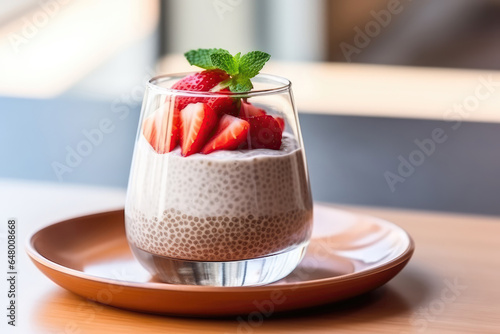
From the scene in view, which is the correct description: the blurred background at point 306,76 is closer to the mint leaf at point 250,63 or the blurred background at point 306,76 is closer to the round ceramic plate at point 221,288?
the round ceramic plate at point 221,288

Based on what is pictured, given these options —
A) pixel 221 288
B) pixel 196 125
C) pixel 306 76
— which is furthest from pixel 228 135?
pixel 306 76

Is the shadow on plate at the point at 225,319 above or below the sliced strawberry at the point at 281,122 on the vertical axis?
below

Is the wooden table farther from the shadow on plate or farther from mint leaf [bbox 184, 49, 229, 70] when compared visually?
mint leaf [bbox 184, 49, 229, 70]

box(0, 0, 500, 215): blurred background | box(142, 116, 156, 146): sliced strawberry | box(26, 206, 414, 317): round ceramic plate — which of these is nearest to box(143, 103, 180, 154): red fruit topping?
box(142, 116, 156, 146): sliced strawberry

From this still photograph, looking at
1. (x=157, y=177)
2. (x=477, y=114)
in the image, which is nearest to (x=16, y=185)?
(x=157, y=177)

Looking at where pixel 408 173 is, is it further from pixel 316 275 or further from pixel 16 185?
pixel 316 275

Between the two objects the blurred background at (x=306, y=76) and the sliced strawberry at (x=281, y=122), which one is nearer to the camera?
the sliced strawberry at (x=281, y=122)

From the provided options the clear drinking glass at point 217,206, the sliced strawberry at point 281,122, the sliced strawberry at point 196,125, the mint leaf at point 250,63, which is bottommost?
the clear drinking glass at point 217,206

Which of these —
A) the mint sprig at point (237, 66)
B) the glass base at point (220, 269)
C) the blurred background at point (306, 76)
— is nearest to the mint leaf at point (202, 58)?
the mint sprig at point (237, 66)
